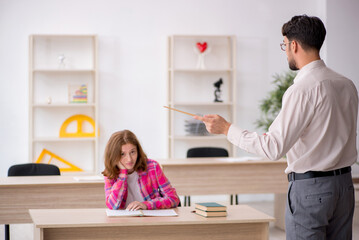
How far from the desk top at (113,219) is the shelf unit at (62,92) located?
3.65m

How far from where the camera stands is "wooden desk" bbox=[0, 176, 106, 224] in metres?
4.05

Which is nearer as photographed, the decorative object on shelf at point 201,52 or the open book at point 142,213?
the open book at point 142,213

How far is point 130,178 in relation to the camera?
3182 millimetres

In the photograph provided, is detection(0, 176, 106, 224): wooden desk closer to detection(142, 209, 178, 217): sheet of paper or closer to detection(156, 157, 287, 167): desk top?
detection(156, 157, 287, 167): desk top

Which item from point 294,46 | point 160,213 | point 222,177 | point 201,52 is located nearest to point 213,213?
point 160,213

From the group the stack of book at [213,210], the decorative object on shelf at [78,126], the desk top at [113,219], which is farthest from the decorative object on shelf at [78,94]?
the stack of book at [213,210]

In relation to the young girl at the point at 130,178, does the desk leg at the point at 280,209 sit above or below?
below

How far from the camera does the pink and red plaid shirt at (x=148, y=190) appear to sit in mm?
3020

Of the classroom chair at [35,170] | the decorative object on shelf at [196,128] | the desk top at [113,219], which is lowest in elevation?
the desk top at [113,219]

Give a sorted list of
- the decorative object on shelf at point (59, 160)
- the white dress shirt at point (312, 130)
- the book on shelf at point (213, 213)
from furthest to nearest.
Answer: the decorative object on shelf at point (59, 160) < the book on shelf at point (213, 213) < the white dress shirt at point (312, 130)

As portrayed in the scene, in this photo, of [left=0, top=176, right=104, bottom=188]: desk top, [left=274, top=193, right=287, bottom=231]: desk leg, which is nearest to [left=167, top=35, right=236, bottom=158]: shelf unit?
[left=274, top=193, right=287, bottom=231]: desk leg

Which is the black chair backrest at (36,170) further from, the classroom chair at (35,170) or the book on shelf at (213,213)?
the book on shelf at (213,213)

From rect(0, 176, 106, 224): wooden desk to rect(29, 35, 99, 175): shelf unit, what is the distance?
2.26 meters

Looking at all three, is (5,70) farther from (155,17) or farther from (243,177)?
(243,177)
